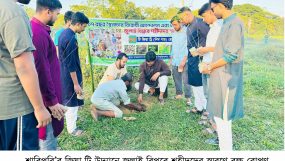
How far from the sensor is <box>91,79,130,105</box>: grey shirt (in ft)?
9.96

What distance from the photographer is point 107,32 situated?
2.93m

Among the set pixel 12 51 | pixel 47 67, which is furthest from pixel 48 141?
pixel 12 51

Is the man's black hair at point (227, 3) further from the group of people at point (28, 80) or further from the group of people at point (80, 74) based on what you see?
the group of people at point (28, 80)

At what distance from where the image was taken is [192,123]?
2.96 m

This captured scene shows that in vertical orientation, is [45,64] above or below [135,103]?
above

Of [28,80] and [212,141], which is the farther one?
[212,141]

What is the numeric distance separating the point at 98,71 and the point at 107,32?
0.40 metres

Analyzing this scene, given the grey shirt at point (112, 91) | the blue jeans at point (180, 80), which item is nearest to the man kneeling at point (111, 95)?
the grey shirt at point (112, 91)

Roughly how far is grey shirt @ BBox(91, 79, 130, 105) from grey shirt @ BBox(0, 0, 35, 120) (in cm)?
108

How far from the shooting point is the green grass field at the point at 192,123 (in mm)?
2828

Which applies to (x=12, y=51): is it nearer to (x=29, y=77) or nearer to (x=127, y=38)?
(x=29, y=77)

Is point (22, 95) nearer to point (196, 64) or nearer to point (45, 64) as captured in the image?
point (45, 64)

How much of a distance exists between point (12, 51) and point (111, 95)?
145 centimetres

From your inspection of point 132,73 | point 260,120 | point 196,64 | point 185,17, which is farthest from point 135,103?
point 260,120
